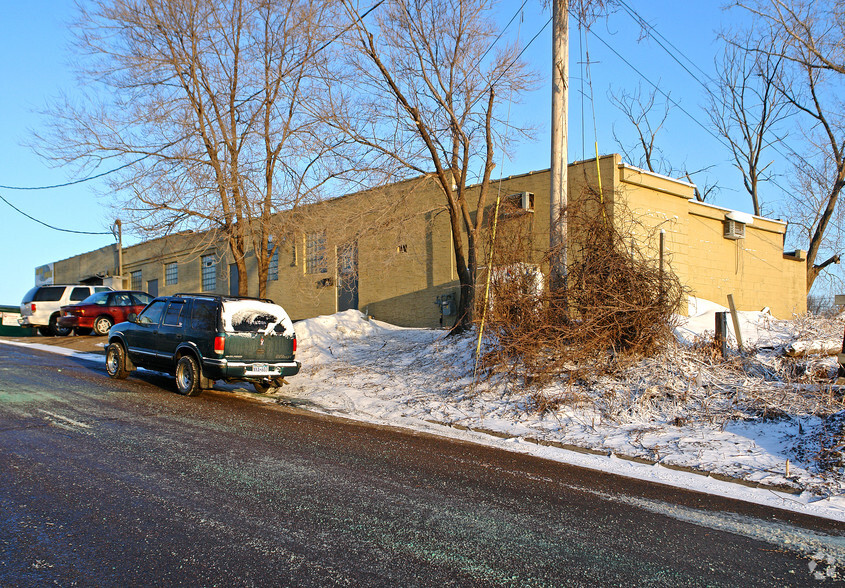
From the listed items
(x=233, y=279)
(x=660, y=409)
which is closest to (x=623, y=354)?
(x=660, y=409)

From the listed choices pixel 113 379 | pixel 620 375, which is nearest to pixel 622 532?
pixel 620 375

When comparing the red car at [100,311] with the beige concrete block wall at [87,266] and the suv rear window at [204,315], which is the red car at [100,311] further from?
the beige concrete block wall at [87,266]

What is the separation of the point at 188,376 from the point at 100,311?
13.4 metres

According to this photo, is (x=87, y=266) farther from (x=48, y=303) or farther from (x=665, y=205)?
(x=665, y=205)

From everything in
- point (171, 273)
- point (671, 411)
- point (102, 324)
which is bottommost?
point (671, 411)

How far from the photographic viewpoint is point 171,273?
3684 cm

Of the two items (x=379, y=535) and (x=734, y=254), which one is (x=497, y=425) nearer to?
(x=379, y=535)

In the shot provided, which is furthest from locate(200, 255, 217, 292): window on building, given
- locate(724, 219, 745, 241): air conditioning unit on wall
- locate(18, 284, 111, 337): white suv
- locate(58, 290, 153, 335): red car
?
locate(724, 219, 745, 241): air conditioning unit on wall

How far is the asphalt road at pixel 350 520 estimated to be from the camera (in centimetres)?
394

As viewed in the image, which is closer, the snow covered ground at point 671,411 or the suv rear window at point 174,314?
the snow covered ground at point 671,411

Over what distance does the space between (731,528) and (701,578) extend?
122 cm

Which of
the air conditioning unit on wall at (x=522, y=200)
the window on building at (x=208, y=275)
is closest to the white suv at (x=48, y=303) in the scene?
the window on building at (x=208, y=275)

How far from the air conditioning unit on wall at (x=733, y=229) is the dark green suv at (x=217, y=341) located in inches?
680

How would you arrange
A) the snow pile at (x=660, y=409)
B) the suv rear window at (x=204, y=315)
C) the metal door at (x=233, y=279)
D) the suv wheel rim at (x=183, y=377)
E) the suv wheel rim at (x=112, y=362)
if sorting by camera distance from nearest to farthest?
1. the snow pile at (x=660, y=409)
2. the suv rear window at (x=204, y=315)
3. the suv wheel rim at (x=183, y=377)
4. the suv wheel rim at (x=112, y=362)
5. the metal door at (x=233, y=279)
